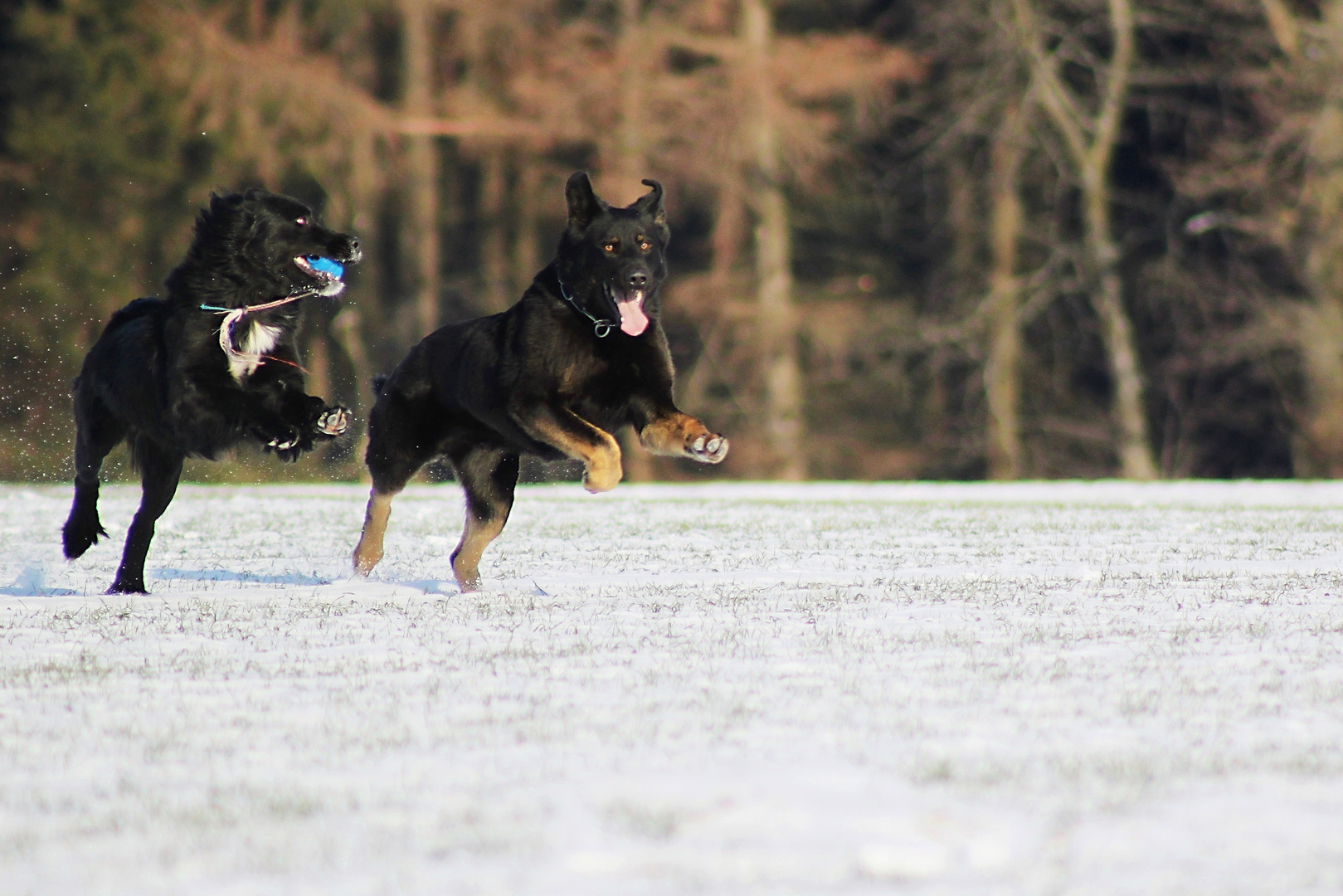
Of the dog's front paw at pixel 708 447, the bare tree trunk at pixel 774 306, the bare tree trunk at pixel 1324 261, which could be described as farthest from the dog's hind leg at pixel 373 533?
the bare tree trunk at pixel 774 306

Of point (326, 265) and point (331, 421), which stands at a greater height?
point (326, 265)

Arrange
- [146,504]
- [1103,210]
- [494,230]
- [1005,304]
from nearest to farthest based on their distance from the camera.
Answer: [146,504], [1103,210], [1005,304], [494,230]

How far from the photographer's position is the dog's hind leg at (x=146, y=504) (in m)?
7.66

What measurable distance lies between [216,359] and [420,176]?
21812 millimetres

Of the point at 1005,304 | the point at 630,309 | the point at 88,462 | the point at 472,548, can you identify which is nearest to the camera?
the point at 630,309

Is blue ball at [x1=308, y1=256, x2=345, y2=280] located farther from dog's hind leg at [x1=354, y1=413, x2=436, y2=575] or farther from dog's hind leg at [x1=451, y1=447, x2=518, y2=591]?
dog's hind leg at [x1=451, y1=447, x2=518, y2=591]

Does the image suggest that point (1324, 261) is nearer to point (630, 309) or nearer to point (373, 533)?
point (630, 309)

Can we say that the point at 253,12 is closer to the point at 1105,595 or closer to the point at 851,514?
the point at 851,514

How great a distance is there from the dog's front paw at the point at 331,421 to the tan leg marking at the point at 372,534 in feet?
2.27

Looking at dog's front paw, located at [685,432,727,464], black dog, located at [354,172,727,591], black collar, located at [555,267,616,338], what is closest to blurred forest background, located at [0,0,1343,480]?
black dog, located at [354,172,727,591]

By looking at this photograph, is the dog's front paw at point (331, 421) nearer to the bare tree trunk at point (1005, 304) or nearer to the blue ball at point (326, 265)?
the blue ball at point (326, 265)

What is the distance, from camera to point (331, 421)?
7.43m

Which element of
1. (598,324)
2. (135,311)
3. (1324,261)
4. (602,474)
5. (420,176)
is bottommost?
(602,474)

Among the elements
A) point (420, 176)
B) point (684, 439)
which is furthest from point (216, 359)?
point (420, 176)
